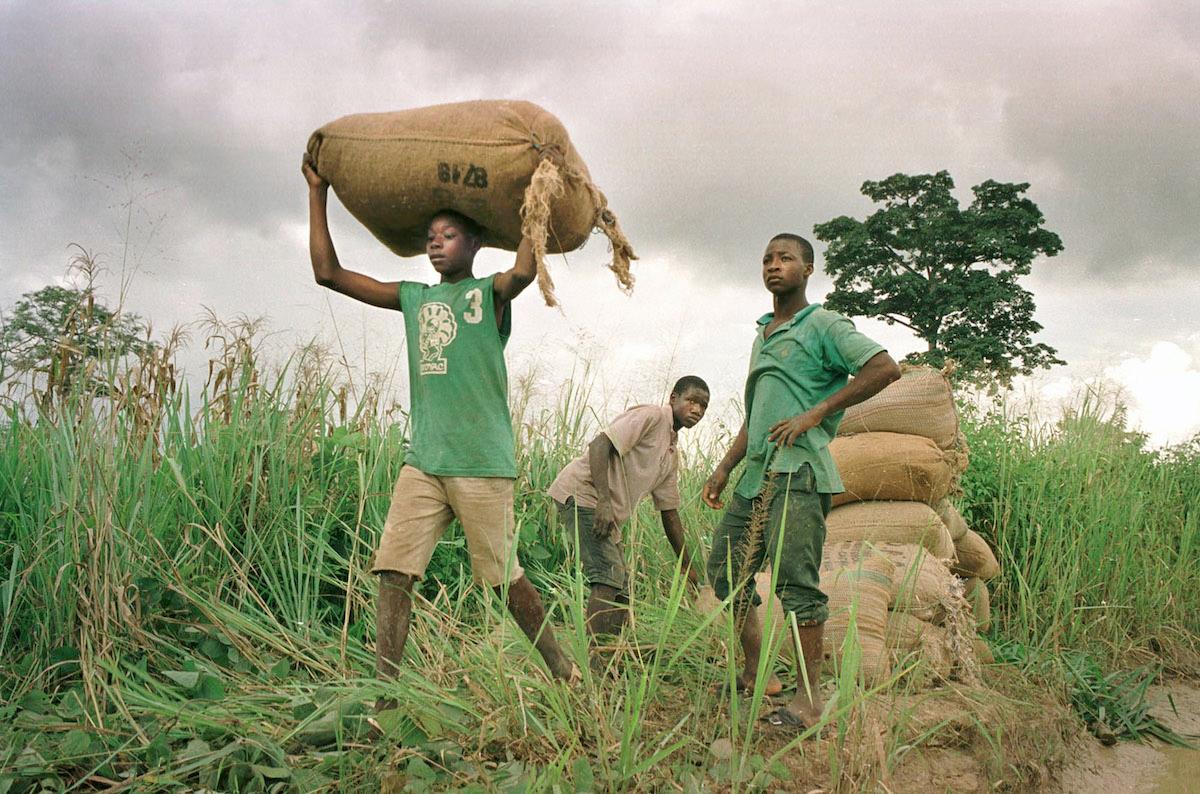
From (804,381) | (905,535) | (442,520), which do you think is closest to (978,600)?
(905,535)

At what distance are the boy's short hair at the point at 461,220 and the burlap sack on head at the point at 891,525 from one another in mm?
2480

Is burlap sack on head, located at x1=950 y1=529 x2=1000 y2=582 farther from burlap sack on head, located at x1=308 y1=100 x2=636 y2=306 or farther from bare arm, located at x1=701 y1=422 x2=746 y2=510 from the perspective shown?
burlap sack on head, located at x1=308 y1=100 x2=636 y2=306

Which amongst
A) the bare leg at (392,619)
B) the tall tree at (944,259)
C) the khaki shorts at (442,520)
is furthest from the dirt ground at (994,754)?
the tall tree at (944,259)

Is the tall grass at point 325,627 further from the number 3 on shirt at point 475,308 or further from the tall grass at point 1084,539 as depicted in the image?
the number 3 on shirt at point 475,308

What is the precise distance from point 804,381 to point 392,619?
1.64 m

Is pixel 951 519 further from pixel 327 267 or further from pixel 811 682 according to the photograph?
pixel 327 267

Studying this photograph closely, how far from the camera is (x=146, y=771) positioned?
9.24ft

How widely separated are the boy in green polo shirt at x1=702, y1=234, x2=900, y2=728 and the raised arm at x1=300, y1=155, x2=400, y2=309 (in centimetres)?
138

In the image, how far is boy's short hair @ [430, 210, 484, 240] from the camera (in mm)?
3219

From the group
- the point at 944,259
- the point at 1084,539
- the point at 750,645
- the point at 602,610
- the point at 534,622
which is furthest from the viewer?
the point at 944,259

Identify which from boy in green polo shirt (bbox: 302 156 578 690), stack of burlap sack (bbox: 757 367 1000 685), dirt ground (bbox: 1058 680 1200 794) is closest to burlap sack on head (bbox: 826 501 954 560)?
stack of burlap sack (bbox: 757 367 1000 685)

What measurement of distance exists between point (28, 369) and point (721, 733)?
10.6ft

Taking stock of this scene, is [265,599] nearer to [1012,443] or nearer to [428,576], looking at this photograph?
[428,576]

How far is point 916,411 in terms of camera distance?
493 centimetres
